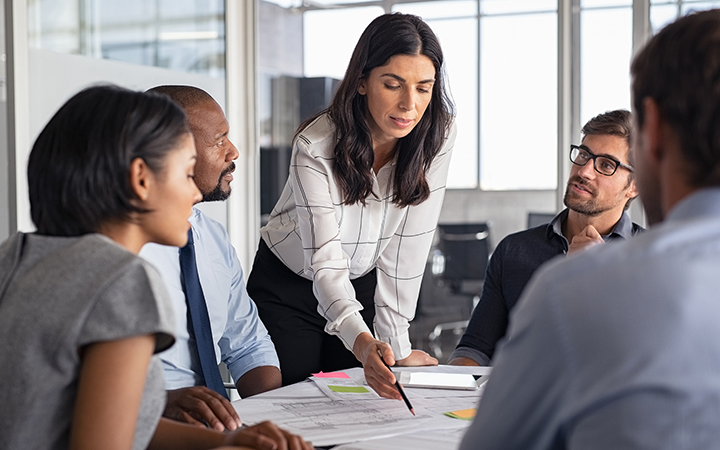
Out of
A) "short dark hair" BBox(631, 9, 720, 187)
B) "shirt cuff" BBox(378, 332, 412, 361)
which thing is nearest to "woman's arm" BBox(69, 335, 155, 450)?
"short dark hair" BBox(631, 9, 720, 187)

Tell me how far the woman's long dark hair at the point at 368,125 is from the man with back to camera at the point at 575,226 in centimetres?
41

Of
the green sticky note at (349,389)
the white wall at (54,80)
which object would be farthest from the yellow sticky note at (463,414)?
the white wall at (54,80)

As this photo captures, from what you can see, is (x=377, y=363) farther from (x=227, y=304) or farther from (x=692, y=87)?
(x=692, y=87)

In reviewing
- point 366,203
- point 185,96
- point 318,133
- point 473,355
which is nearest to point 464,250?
point 473,355

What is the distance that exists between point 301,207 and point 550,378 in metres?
1.44

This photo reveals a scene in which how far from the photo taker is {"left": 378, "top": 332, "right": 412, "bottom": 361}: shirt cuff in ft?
6.66

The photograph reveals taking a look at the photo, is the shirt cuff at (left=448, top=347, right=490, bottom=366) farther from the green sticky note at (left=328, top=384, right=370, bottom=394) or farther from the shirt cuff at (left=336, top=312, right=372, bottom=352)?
the green sticky note at (left=328, top=384, right=370, bottom=394)

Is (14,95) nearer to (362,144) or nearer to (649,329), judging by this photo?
(362,144)

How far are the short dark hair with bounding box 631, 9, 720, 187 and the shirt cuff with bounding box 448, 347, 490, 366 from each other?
62.3 inches

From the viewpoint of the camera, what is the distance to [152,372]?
99 cm

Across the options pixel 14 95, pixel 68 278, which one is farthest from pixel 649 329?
pixel 14 95

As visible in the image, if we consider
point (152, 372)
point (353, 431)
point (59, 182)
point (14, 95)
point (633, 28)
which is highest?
point (633, 28)

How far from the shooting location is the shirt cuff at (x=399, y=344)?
6.66ft

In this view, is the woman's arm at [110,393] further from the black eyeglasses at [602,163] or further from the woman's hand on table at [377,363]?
the black eyeglasses at [602,163]
